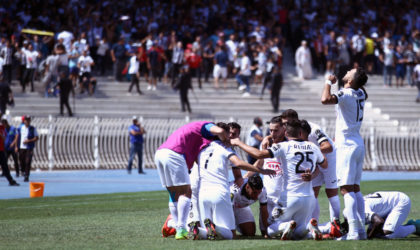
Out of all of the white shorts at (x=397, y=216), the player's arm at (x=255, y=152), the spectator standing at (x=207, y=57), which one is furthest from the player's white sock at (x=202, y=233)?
the spectator standing at (x=207, y=57)

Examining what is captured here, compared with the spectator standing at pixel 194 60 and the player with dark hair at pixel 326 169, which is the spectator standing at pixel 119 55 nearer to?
the spectator standing at pixel 194 60

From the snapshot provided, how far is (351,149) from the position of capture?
10.4 m

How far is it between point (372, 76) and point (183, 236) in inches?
1169

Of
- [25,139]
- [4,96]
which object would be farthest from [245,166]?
[4,96]

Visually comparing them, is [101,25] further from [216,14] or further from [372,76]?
[372,76]

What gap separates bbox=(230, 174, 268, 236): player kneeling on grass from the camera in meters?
10.9

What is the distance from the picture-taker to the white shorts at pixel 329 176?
11695 mm

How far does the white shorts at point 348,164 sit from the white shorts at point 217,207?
152cm

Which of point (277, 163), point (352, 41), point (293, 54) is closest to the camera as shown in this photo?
point (277, 163)

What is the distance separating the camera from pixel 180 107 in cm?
3369

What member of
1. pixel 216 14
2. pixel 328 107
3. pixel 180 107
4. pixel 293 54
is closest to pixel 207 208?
pixel 180 107

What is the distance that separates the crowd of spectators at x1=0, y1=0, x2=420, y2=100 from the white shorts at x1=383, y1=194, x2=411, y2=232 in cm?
2254

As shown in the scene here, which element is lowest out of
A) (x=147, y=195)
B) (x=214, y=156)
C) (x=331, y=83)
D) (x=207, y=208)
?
(x=147, y=195)

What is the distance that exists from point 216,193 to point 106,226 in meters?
2.59
